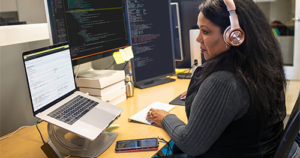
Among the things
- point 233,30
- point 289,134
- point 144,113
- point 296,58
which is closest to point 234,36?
point 233,30

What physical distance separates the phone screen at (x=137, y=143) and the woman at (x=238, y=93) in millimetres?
118

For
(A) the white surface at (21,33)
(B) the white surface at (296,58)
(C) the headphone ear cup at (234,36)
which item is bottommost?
(B) the white surface at (296,58)

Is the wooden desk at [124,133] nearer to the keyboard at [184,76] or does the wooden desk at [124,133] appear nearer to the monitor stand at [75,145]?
the monitor stand at [75,145]

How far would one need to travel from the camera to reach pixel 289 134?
927mm

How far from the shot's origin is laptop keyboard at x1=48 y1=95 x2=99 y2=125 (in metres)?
1.07

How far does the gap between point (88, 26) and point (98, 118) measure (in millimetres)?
648

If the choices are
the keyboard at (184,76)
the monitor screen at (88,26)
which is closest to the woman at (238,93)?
the monitor screen at (88,26)

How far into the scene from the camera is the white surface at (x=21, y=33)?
111cm

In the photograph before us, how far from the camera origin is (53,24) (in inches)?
55.1

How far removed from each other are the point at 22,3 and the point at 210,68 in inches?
41.4

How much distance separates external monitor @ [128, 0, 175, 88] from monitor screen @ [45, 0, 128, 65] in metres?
0.10

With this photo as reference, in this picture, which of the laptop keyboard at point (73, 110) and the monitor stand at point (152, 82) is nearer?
the laptop keyboard at point (73, 110)

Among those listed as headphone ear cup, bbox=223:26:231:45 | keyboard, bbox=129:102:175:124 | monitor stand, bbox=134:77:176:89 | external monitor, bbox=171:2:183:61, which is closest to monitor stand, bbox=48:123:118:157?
keyboard, bbox=129:102:175:124

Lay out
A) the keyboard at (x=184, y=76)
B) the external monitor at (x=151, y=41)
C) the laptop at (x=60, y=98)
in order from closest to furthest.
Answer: the laptop at (x=60, y=98) → the external monitor at (x=151, y=41) → the keyboard at (x=184, y=76)
